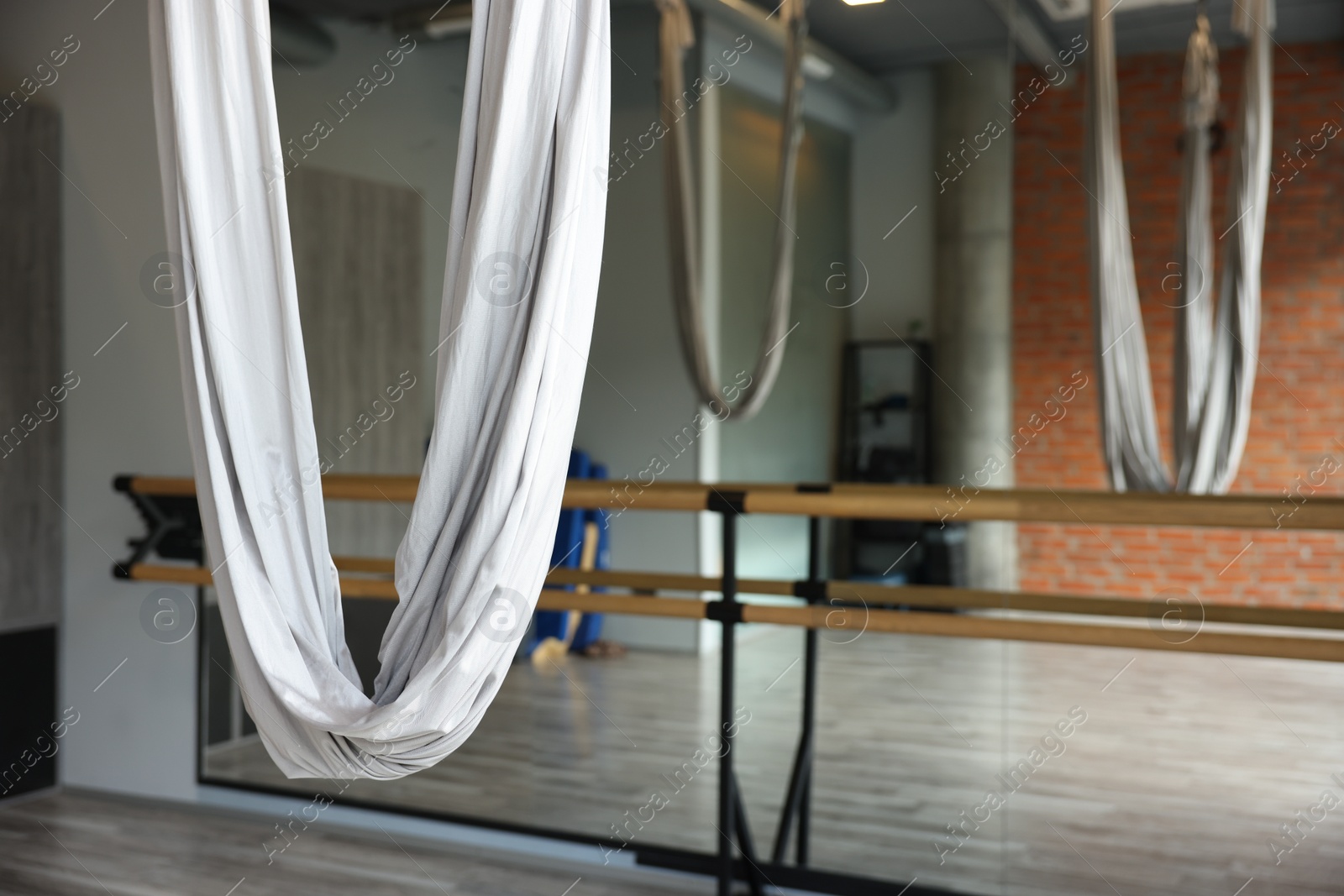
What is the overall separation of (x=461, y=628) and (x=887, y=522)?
1.47m

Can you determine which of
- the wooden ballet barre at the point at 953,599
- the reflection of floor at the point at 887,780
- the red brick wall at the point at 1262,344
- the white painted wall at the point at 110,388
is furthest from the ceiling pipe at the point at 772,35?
the red brick wall at the point at 1262,344

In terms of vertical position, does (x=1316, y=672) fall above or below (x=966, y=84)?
below

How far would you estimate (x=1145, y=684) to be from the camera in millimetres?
4406

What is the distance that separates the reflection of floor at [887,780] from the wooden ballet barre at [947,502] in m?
0.44

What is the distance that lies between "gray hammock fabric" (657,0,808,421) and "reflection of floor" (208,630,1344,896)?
2.03 feet

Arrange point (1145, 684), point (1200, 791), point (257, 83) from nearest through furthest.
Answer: point (257, 83) < point (1200, 791) < point (1145, 684)

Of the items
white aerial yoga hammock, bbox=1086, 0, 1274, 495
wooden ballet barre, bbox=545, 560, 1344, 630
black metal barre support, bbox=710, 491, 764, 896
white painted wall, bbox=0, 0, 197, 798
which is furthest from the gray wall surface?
white aerial yoga hammock, bbox=1086, 0, 1274, 495

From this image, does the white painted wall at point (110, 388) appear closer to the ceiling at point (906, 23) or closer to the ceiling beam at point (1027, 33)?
the ceiling at point (906, 23)

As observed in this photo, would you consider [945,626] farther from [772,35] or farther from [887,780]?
[772,35]

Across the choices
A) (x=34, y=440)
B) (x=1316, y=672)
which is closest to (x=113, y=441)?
(x=34, y=440)

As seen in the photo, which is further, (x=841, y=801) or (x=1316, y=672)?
(x=1316, y=672)

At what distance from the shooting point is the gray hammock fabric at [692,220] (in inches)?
110

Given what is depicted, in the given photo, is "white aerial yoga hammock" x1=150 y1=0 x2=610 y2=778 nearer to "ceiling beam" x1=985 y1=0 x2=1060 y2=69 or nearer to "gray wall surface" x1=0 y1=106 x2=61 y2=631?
"ceiling beam" x1=985 y1=0 x2=1060 y2=69

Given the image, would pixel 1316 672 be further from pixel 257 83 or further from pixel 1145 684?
pixel 257 83
